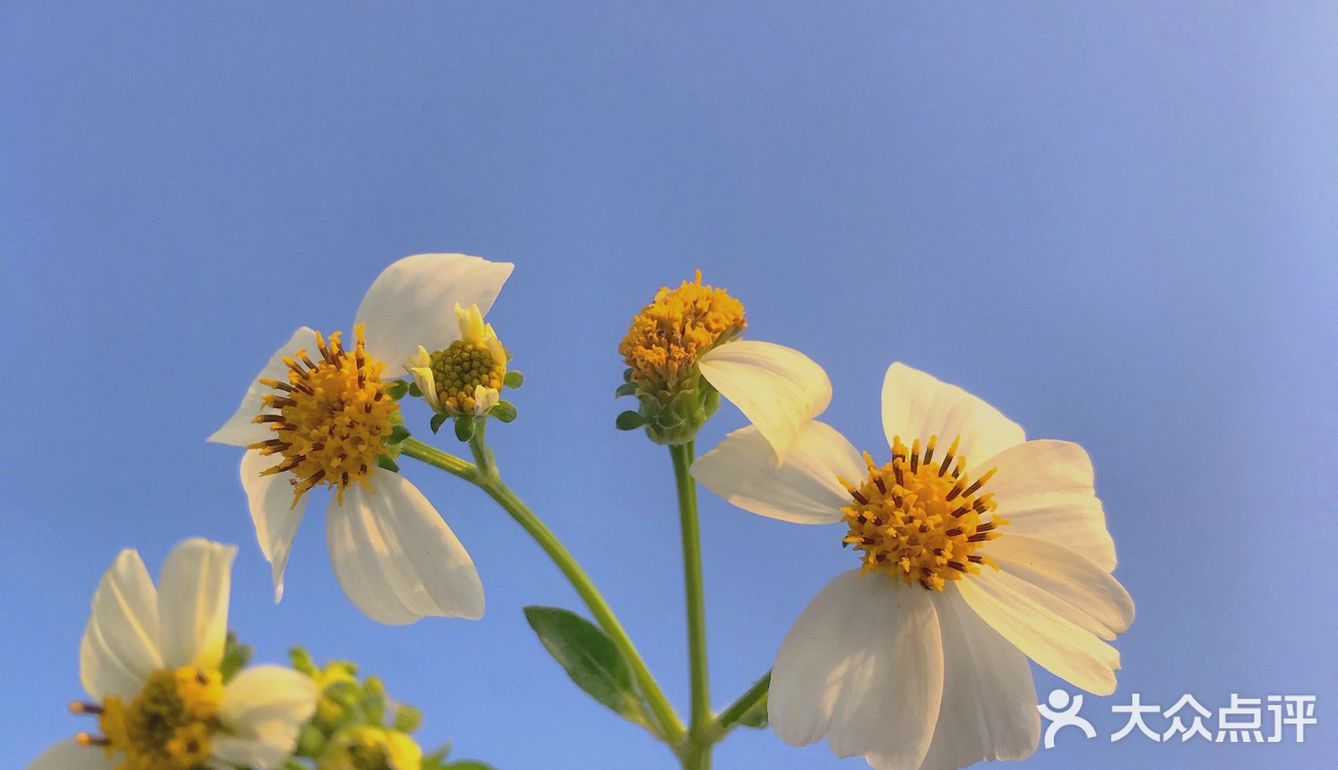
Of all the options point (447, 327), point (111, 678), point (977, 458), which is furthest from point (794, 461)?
point (111, 678)

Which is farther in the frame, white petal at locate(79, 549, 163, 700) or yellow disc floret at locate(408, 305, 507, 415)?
yellow disc floret at locate(408, 305, 507, 415)

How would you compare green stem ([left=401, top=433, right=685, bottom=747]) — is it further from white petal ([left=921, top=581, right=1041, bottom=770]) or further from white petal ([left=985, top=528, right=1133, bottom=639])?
white petal ([left=985, top=528, right=1133, bottom=639])

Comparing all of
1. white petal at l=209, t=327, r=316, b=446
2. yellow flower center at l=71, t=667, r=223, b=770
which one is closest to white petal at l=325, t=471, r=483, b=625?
white petal at l=209, t=327, r=316, b=446

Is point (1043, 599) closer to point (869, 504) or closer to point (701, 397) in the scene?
point (869, 504)

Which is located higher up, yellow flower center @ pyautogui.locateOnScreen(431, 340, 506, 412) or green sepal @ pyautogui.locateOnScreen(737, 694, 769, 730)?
yellow flower center @ pyautogui.locateOnScreen(431, 340, 506, 412)

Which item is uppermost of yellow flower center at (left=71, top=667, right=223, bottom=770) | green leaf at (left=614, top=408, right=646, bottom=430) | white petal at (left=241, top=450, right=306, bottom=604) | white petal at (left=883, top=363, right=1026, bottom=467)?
white petal at (left=883, top=363, right=1026, bottom=467)

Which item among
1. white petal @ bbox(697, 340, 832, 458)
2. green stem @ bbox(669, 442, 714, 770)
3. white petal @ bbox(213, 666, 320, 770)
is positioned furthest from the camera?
green stem @ bbox(669, 442, 714, 770)
